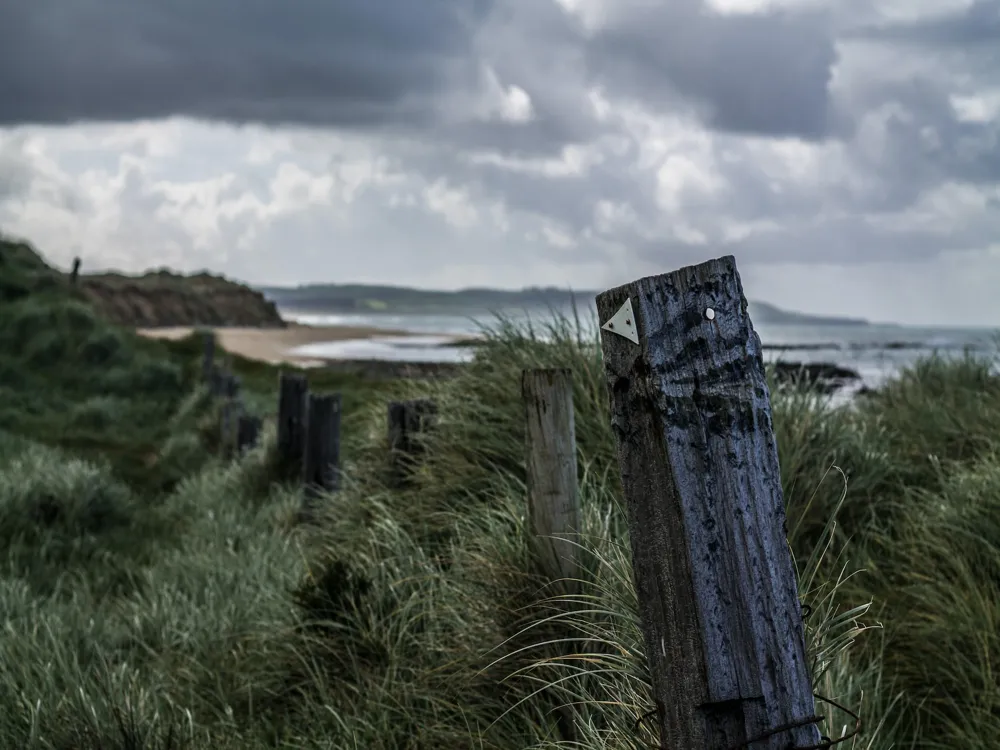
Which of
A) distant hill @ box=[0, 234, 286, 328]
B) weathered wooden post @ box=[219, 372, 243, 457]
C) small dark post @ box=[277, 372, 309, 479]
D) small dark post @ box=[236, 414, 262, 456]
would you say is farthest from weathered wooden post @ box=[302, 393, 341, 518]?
distant hill @ box=[0, 234, 286, 328]

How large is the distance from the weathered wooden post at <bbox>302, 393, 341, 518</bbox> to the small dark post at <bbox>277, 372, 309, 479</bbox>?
75 centimetres

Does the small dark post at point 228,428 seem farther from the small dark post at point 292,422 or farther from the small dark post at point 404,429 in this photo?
the small dark post at point 404,429

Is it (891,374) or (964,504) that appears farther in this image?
(891,374)

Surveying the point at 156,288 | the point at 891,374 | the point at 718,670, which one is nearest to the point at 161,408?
the point at 891,374

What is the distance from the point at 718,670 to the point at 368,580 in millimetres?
3068

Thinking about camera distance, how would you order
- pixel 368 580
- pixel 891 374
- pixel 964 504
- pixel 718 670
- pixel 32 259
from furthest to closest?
pixel 32 259
pixel 891 374
pixel 964 504
pixel 368 580
pixel 718 670

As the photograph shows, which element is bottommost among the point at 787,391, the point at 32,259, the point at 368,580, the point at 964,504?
the point at 368,580

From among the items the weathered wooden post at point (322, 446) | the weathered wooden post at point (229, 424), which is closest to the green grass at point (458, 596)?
the weathered wooden post at point (322, 446)

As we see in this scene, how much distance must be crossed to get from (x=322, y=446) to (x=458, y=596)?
357 centimetres

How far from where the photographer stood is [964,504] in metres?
5.19

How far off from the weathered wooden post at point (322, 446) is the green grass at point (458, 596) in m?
0.25

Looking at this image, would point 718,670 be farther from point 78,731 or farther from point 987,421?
point 987,421

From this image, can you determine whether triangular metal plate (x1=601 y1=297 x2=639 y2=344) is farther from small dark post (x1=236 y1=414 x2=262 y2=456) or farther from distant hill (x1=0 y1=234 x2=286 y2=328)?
distant hill (x1=0 y1=234 x2=286 y2=328)

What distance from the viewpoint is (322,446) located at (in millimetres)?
7625
